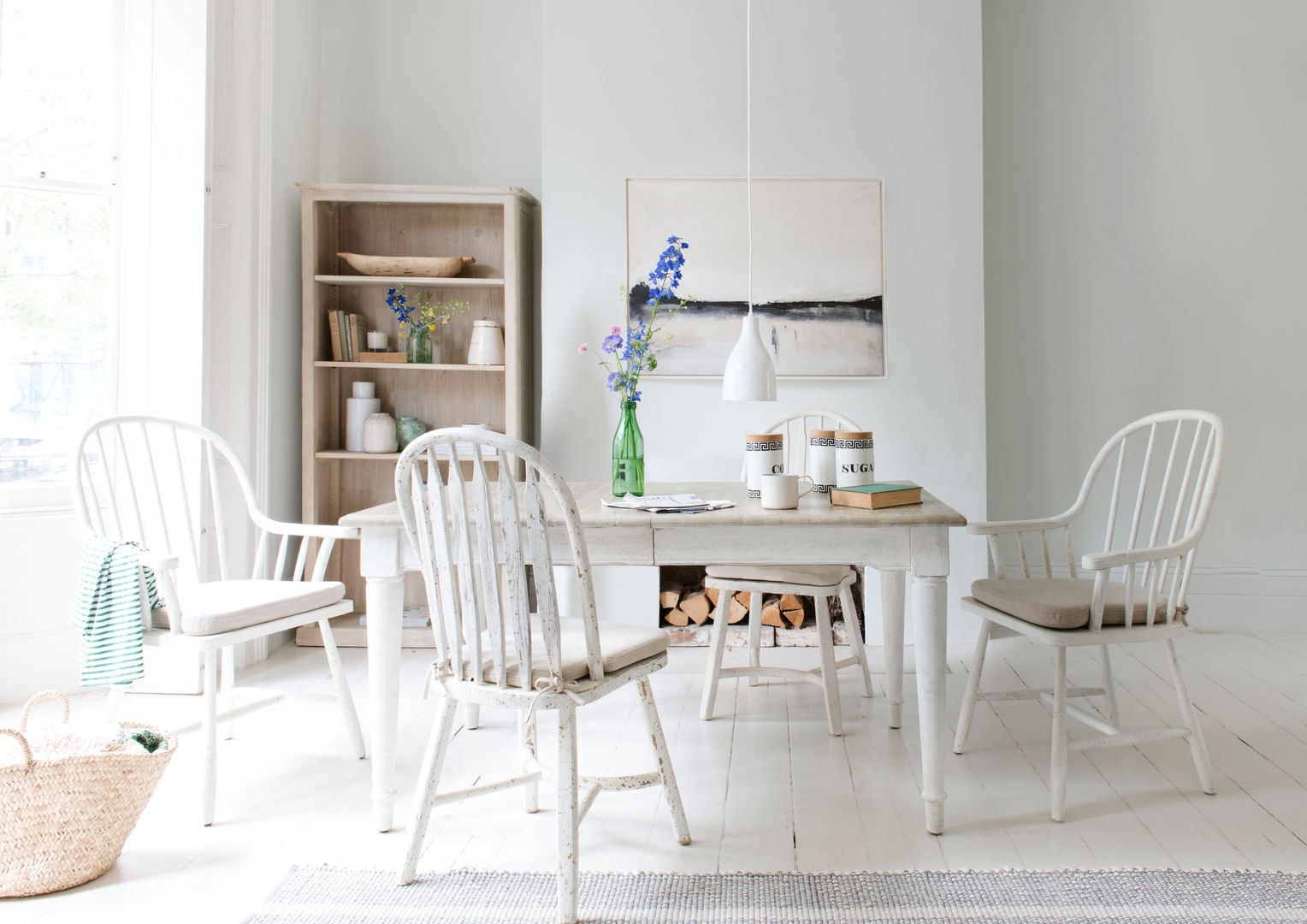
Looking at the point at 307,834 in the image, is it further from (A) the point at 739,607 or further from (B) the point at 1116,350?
(B) the point at 1116,350

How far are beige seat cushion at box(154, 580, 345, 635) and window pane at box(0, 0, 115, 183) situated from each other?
5.50 feet

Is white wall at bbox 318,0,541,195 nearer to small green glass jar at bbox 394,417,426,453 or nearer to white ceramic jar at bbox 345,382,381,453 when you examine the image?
white ceramic jar at bbox 345,382,381,453

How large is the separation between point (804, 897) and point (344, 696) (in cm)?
131

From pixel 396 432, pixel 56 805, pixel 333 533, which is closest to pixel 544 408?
pixel 396 432

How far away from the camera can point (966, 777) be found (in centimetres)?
243

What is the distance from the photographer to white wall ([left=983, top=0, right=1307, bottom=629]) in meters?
4.10

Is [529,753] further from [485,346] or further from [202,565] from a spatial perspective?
[485,346]

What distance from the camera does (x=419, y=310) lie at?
4051mm

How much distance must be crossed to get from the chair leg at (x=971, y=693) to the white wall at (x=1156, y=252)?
1.84 metres

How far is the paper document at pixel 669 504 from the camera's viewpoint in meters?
2.15

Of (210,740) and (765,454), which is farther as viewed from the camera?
(765,454)

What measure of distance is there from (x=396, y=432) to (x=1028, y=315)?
2742 millimetres

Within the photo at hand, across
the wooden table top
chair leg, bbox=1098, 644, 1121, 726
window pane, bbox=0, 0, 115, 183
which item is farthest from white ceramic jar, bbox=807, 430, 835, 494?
window pane, bbox=0, 0, 115, 183

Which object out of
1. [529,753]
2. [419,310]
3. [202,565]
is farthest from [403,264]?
[529,753]
